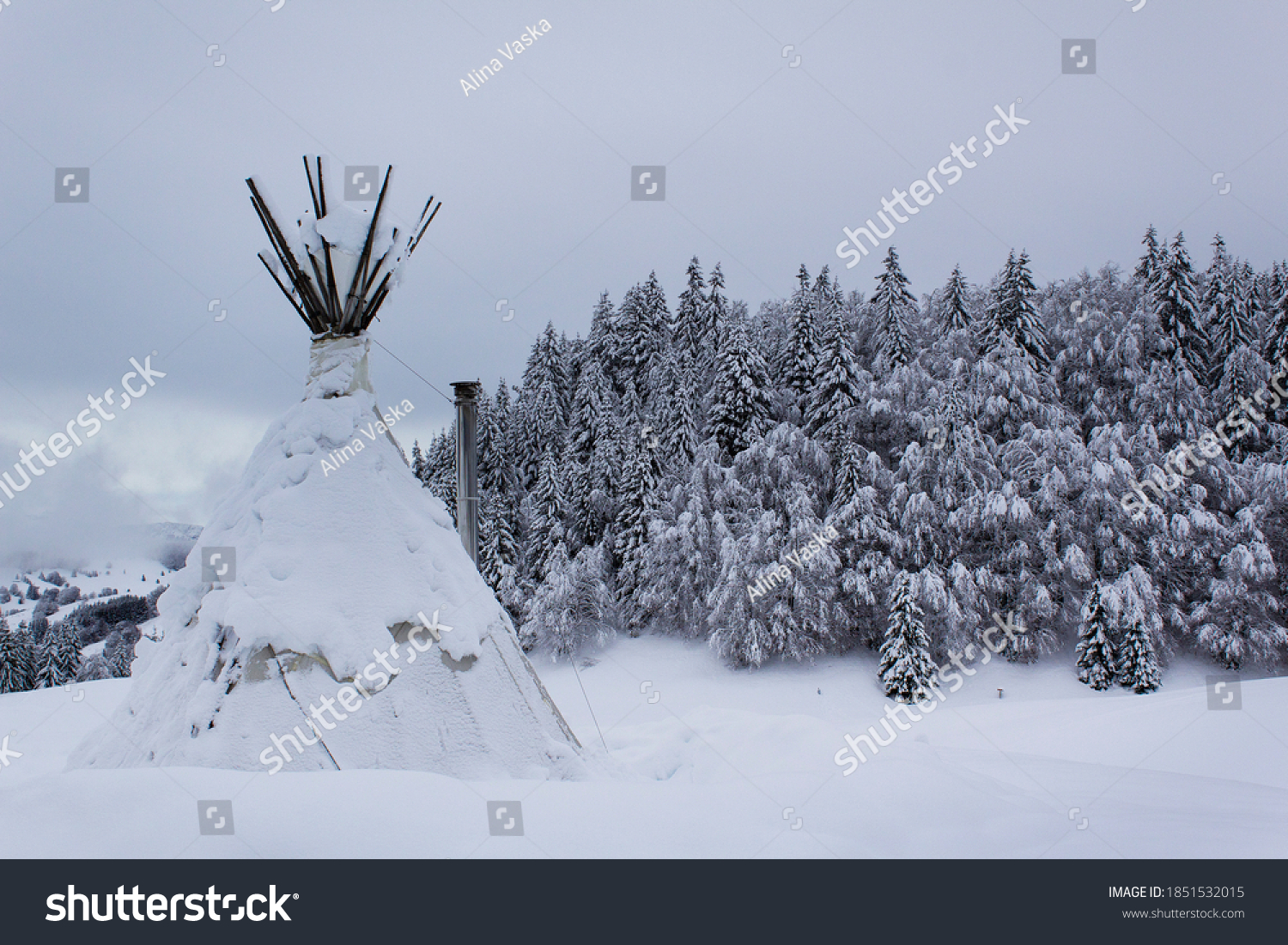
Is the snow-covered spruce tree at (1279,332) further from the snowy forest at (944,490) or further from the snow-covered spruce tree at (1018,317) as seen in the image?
the snow-covered spruce tree at (1018,317)

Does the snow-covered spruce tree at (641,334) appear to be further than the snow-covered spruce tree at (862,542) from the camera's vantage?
Yes

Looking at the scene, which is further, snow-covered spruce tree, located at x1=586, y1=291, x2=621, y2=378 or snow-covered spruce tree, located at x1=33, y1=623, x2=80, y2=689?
snow-covered spruce tree, located at x1=586, y1=291, x2=621, y2=378

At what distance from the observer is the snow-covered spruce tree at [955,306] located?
24312 millimetres

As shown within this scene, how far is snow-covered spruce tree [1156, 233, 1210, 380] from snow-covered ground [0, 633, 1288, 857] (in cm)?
1760

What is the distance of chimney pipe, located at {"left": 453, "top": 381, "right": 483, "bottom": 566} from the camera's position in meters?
9.69

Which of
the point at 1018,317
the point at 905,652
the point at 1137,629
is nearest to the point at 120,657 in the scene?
the point at 905,652

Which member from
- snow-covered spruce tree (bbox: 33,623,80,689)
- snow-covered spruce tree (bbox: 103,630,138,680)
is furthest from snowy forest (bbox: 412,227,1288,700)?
snow-covered spruce tree (bbox: 33,623,80,689)

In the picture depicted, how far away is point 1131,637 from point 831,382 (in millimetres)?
10793

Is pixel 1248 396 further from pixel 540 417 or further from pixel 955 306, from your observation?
pixel 540 417

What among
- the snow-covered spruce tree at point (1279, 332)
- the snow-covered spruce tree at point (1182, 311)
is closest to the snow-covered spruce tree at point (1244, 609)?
the snow-covered spruce tree at point (1279, 332)

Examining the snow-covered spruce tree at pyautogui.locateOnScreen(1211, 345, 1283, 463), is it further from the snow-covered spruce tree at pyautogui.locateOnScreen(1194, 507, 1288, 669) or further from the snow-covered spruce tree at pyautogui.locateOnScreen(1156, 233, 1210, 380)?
the snow-covered spruce tree at pyautogui.locateOnScreen(1194, 507, 1288, 669)

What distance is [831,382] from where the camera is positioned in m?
22.7

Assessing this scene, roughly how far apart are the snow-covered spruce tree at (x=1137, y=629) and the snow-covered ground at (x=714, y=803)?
8433 mm

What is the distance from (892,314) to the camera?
24516 millimetres
